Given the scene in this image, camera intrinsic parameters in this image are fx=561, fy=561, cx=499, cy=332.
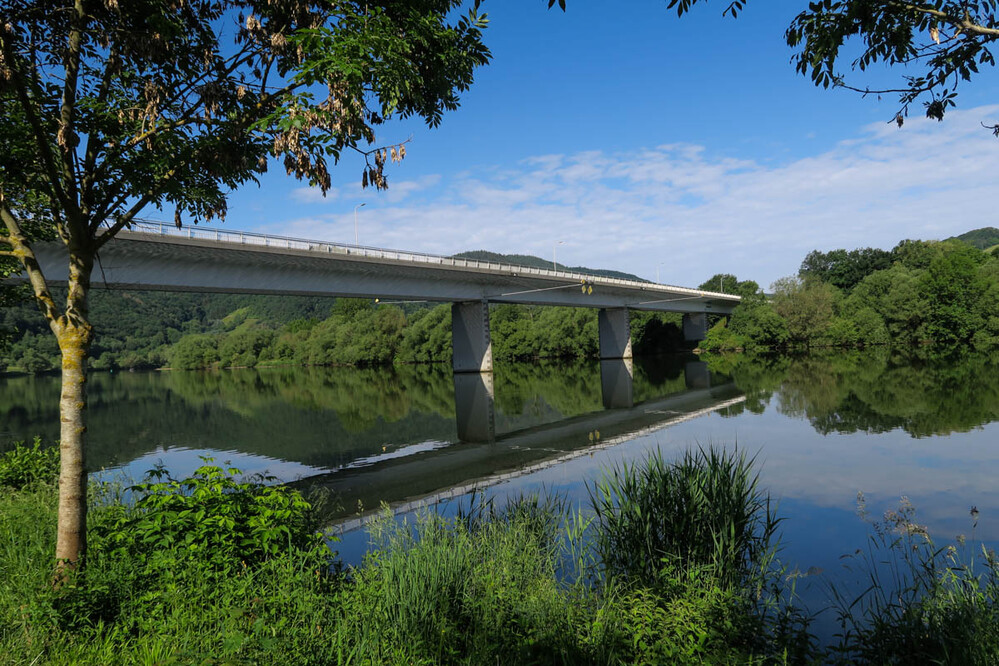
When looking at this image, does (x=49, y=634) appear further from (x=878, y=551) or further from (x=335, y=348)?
(x=335, y=348)

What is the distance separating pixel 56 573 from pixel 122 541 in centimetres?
82

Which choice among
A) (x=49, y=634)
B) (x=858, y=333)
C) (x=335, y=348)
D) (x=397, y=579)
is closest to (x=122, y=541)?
(x=49, y=634)

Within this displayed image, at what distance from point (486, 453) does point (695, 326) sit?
8455 centimetres

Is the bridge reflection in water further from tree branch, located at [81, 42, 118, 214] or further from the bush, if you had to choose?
the bush

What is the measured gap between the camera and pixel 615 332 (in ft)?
243

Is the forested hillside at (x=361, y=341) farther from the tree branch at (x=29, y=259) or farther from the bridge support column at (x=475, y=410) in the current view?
the tree branch at (x=29, y=259)

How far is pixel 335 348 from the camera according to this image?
327 ft

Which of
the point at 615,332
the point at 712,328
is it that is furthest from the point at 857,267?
the point at 615,332

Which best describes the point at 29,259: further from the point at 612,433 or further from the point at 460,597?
the point at 612,433

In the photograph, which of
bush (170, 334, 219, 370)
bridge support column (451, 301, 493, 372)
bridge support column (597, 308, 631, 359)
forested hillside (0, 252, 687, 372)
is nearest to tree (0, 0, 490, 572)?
bridge support column (451, 301, 493, 372)

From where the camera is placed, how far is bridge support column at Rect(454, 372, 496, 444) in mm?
22906

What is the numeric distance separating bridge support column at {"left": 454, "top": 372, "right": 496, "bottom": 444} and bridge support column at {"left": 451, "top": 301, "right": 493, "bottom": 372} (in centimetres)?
504

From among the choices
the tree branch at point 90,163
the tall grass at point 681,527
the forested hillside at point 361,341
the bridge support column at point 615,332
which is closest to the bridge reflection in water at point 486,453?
the tall grass at point 681,527

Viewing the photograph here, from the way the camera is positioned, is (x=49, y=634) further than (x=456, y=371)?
No
